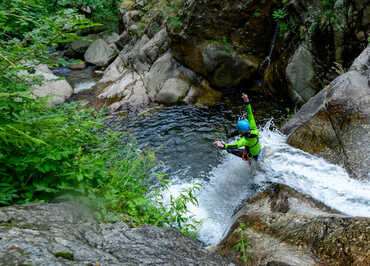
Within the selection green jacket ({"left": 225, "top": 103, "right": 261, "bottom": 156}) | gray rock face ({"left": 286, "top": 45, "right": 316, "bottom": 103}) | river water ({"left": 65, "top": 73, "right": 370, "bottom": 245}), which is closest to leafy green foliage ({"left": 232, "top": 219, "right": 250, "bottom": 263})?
river water ({"left": 65, "top": 73, "right": 370, "bottom": 245})

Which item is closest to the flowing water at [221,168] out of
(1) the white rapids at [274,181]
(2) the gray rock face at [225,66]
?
(1) the white rapids at [274,181]

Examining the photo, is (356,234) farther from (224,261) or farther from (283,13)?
(283,13)

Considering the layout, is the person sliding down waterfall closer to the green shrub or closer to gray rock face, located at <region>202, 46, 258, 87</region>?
the green shrub

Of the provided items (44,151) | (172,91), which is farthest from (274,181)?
(172,91)

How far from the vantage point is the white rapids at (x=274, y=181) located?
4531mm

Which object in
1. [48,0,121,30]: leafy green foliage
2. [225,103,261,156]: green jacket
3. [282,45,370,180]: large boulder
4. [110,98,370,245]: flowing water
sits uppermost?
[48,0,121,30]: leafy green foliage

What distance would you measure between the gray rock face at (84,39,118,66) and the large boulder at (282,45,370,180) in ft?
59.2

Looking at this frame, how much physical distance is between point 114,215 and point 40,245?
3.47 feet

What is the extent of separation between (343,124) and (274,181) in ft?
7.52

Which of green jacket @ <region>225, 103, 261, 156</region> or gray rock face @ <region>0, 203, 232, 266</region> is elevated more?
gray rock face @ <region>0, 203, 232, 266</region>

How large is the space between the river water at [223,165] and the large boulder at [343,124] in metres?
0.29

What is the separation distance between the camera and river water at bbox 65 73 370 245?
488 cm

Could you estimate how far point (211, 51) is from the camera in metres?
13.3

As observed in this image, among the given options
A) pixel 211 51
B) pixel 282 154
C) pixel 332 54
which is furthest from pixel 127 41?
pixel 282 154
